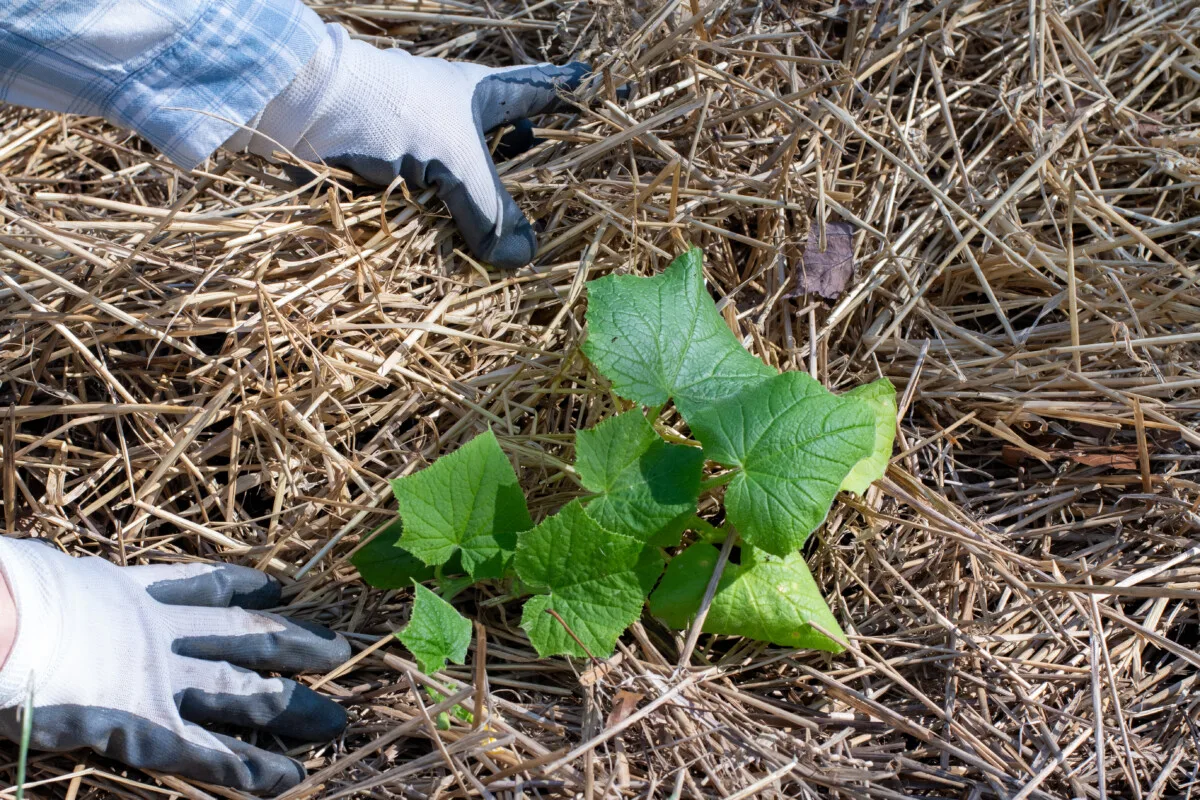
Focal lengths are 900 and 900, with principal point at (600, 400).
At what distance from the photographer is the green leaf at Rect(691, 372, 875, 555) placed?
1179mm

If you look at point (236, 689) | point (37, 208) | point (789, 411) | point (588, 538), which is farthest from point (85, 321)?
point (789, 411)

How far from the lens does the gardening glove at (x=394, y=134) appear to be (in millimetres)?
1606

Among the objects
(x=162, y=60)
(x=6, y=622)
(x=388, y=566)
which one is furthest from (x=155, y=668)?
(x=162, y=60)

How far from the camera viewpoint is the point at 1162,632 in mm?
1393

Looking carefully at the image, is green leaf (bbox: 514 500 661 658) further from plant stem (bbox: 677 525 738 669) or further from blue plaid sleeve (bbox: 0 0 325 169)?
blue plaid sleeve (bbox: 0 0 325 169)

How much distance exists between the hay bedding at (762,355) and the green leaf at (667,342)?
22cm

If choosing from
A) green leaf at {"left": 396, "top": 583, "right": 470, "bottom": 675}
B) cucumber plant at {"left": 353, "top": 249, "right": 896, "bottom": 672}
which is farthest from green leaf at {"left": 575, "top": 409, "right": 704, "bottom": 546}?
green leaf at {"left": 396, "top": 583, "right": 470, "bottom": 675}

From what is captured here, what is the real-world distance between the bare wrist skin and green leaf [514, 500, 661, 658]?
2.19ft

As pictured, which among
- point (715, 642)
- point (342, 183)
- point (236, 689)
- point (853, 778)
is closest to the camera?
point (853, 778)

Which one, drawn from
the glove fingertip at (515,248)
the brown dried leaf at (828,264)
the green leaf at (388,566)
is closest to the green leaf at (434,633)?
the green leaf at (388,566)

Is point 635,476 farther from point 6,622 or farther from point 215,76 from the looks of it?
point 215,76

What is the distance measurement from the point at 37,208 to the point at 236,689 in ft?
3.48

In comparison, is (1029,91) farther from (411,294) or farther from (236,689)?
(236,689)

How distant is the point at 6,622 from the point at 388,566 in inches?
19.5
